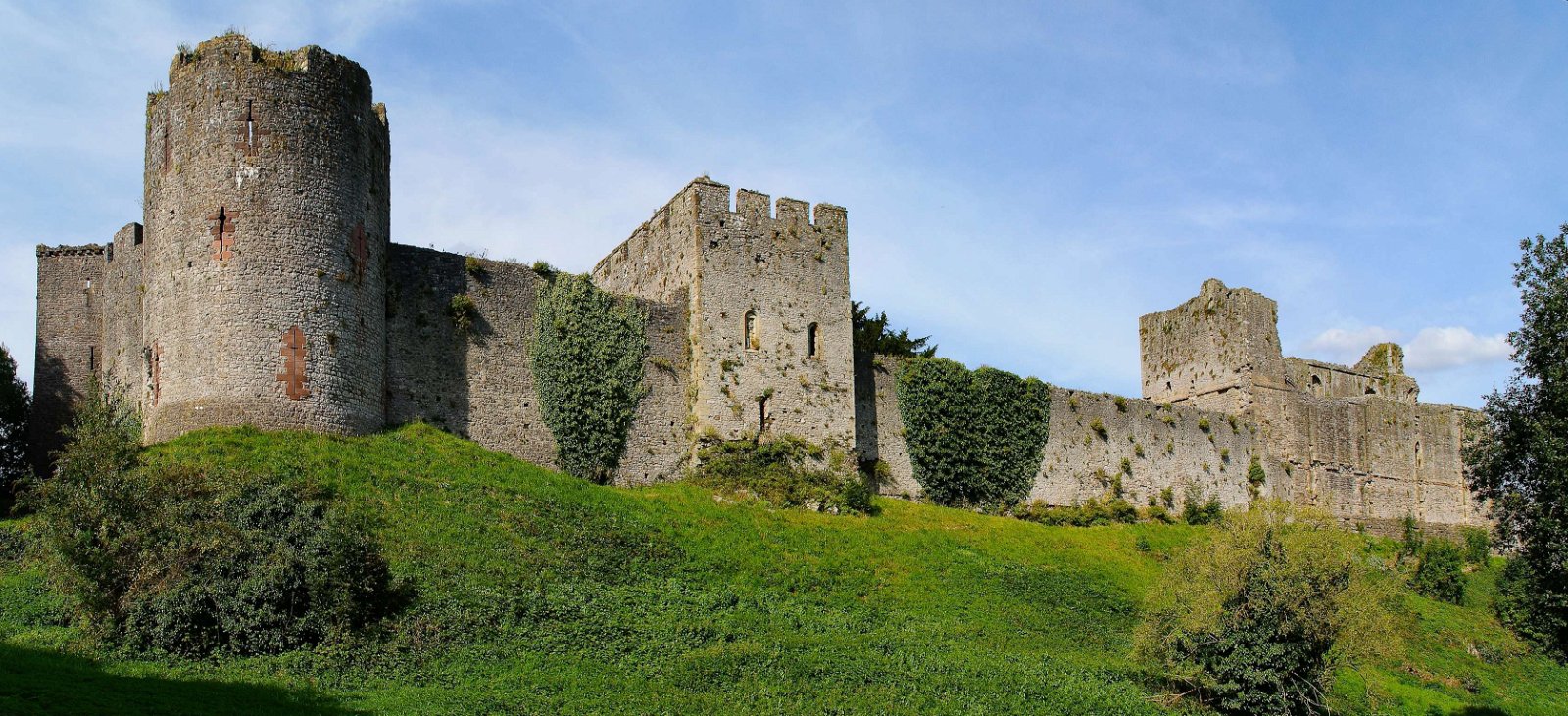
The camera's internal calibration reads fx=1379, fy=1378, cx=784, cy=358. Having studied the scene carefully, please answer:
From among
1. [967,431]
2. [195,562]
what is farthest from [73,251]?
[967,431]

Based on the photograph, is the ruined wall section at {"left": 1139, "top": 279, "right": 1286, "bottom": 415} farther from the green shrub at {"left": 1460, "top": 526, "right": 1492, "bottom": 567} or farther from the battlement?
the battlement

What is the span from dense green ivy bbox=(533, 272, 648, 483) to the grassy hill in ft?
6.64

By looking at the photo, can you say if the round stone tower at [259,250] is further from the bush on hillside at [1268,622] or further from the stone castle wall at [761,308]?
the bush on hillside at [1268,622]

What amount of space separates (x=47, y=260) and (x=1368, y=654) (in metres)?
28.9

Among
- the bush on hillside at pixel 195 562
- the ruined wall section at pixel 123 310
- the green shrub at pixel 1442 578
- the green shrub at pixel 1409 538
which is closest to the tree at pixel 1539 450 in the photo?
the green shrub at pixel 1442 578

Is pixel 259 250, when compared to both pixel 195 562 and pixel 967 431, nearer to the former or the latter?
pixel 195 562

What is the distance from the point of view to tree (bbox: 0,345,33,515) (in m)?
30.6

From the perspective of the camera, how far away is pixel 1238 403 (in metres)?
44.2

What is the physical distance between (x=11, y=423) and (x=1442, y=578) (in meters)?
36.6

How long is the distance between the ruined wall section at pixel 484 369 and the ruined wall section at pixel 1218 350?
20.6 meters

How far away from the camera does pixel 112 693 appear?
16656 mm

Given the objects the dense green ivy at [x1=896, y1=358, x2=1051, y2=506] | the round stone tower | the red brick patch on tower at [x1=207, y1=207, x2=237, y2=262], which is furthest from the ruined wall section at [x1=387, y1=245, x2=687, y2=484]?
the dense green ivy at [x1=896, y1=358, x2=1051, y2=506]

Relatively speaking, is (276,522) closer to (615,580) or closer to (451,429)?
(615,580)

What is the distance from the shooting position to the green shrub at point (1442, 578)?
3762 centimetres
